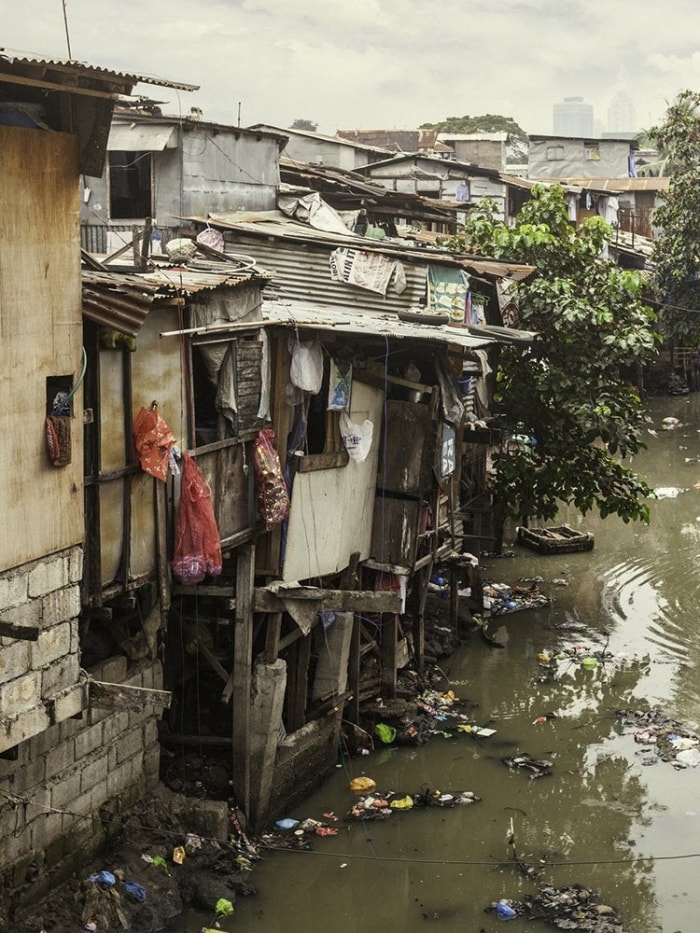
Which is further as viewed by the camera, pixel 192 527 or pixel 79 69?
pixel 192 527

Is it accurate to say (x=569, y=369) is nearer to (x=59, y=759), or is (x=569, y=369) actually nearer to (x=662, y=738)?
(x=662, y=738)

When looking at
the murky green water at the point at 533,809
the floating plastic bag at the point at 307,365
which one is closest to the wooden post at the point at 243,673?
the murky green water at the point at 533,809

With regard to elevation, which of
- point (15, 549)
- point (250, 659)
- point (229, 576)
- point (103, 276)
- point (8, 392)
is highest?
point (103, 276)

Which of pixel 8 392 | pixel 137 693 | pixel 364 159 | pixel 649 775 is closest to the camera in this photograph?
pixel 8 392

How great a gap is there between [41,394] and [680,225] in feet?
75.0

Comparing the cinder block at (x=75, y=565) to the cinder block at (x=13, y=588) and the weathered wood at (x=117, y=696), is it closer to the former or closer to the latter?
the cinder block at (x=13, y=588)

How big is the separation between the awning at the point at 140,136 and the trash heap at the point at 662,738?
9649 mm

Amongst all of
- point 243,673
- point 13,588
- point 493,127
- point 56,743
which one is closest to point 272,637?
point 243,673

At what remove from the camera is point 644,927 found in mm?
8938

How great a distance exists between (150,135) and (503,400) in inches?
241

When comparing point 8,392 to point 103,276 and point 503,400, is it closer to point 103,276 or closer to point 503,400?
point 103,276

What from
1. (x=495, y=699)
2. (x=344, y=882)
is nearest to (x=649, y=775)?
(x=495, y=699)

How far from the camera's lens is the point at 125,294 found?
761 centimetres

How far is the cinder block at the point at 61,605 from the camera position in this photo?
725 cm
